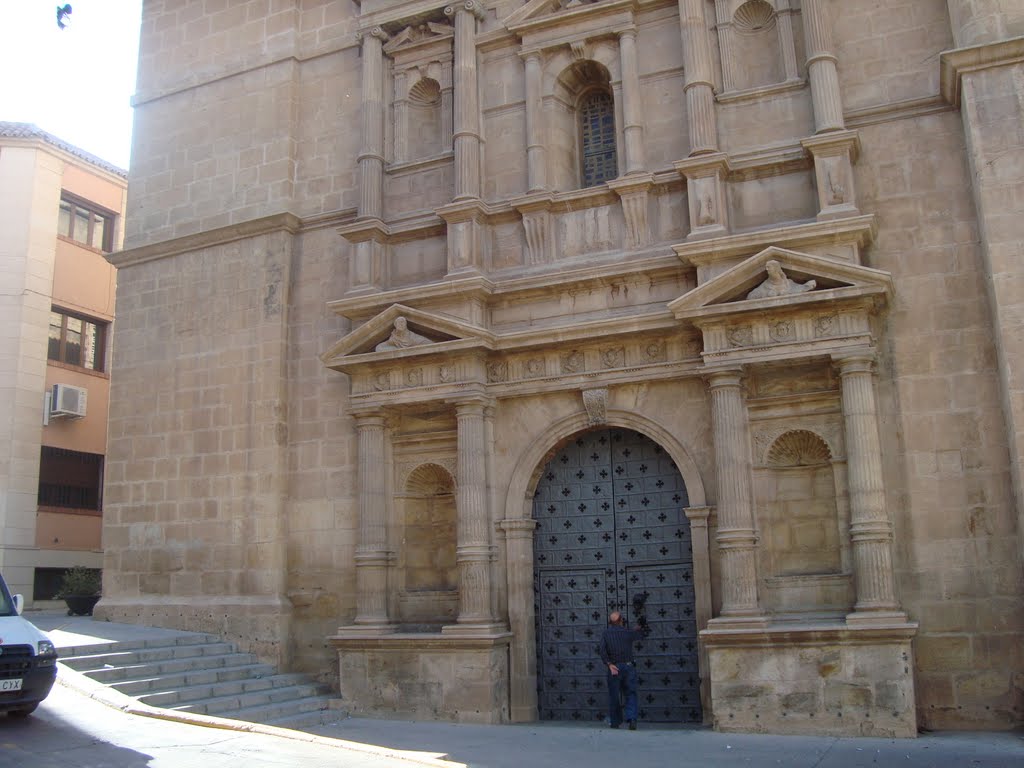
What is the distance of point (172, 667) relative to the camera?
1455 centimetres

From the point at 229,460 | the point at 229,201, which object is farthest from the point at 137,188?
the point at 229,460

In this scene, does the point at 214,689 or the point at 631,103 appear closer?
the point at 214,689

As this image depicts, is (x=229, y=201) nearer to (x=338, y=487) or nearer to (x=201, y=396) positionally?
(x=201, y=396)

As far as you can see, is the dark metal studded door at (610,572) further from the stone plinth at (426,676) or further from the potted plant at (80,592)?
the potted plant at (80,592)

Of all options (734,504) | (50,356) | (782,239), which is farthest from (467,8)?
(50,356)

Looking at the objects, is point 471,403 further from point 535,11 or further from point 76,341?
point 76,341

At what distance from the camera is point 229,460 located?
16.9 m

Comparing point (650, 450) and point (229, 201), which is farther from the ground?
point (229, 201)

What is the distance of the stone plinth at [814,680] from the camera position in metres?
11.9

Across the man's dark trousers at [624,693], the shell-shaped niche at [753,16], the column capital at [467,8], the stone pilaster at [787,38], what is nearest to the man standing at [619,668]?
the man's dark trousers at [624,693]

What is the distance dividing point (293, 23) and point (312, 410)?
22.6 ft

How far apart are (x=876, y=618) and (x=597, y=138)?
822cm

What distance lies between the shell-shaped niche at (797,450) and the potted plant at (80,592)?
13.4m

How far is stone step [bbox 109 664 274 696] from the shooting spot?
13.2 meters
